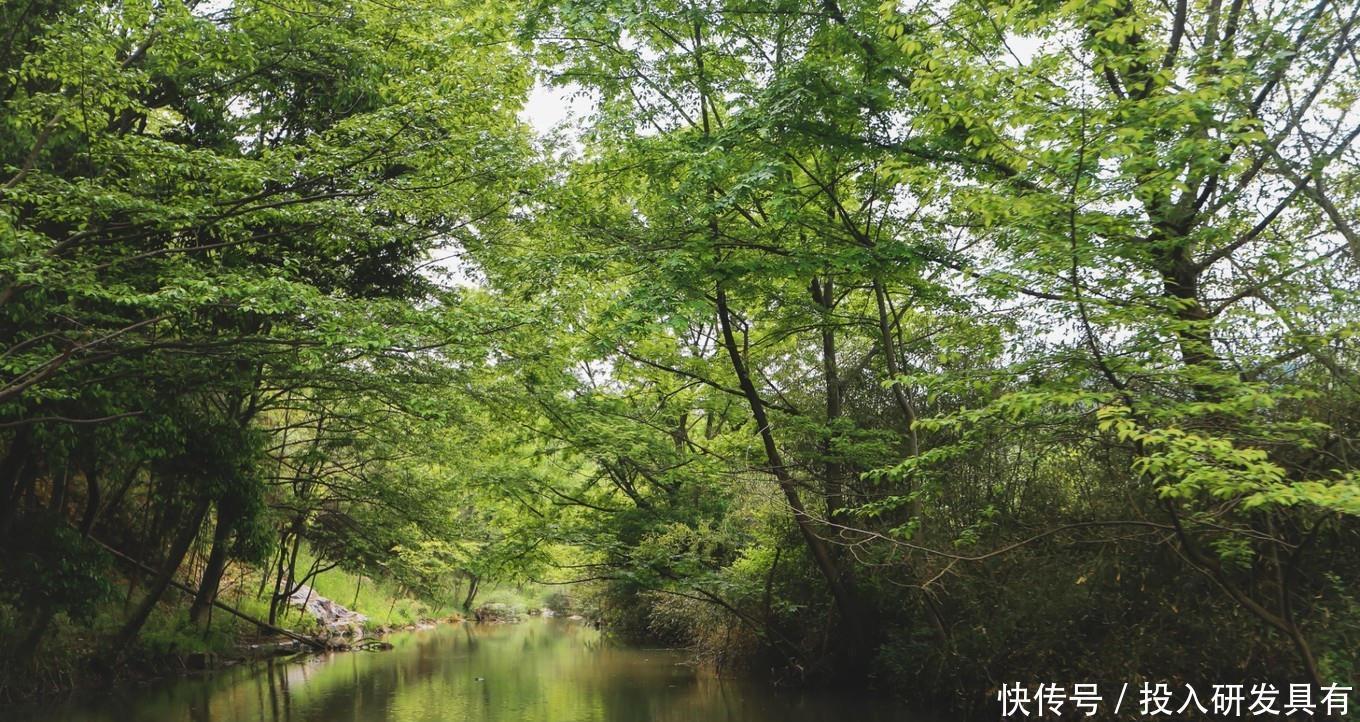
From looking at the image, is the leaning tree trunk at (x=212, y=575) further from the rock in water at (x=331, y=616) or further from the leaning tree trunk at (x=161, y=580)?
the rock in water at (x=331, y=616)

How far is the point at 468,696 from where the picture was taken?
14422 mm

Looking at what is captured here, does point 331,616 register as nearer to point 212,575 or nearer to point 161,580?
point 212,575

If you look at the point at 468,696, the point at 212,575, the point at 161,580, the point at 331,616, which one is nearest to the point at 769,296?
the point at 468,696

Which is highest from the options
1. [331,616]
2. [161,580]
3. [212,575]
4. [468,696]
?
[212,575]

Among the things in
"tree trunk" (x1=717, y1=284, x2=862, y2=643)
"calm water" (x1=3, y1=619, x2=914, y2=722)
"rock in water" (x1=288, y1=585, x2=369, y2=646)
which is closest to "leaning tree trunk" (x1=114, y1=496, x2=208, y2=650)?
"calm water" (x1=3, y1=619, x2=914, y2=722)

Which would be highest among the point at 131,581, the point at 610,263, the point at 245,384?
the point at 610,263

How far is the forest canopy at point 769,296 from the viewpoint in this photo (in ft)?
21.2

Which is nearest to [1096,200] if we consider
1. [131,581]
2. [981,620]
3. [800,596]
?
[981,620]

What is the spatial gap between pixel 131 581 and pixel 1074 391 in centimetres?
1747

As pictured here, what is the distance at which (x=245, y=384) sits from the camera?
35.0 feet

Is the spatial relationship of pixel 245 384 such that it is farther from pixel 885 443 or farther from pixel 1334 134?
pixel 1334 134

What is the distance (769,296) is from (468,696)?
849 cm

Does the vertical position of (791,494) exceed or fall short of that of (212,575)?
it exceeds it

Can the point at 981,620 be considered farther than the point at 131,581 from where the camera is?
No
